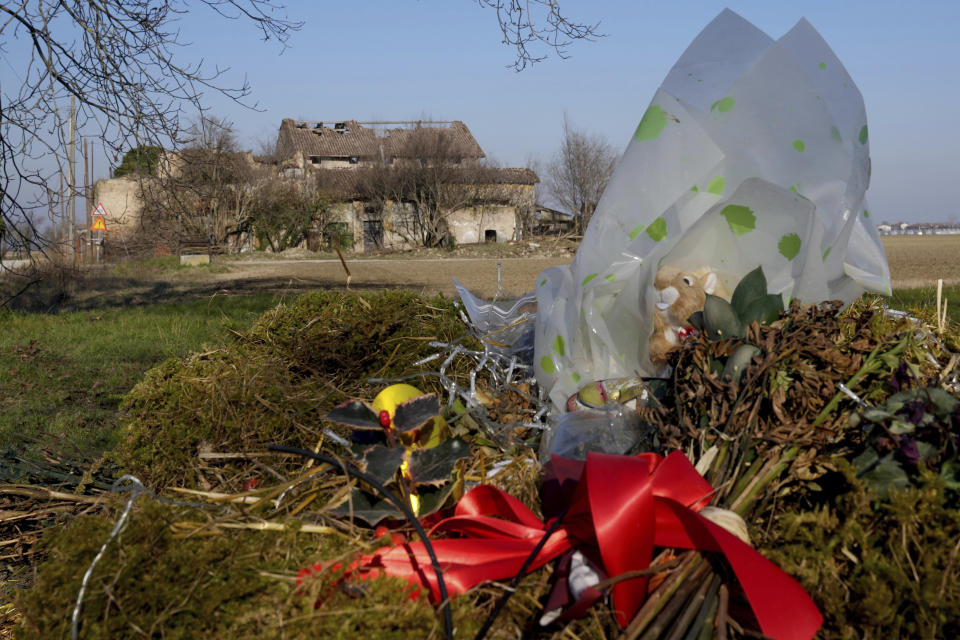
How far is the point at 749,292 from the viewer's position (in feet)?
4.30

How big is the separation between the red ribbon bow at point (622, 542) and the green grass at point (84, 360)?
52.0 inches

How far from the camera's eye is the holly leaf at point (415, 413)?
3.61 ft

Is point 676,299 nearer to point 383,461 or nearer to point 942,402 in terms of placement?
point 942,402

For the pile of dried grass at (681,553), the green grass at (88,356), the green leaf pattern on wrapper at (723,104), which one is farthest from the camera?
the green grass at (88,356)

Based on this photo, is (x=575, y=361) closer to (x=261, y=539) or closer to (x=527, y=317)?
(x=527, y=317)

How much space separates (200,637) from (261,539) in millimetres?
154

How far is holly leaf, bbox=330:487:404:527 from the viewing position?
3.37ft

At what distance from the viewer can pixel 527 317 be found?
2053mm

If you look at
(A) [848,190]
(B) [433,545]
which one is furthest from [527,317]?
(B) [433,545]

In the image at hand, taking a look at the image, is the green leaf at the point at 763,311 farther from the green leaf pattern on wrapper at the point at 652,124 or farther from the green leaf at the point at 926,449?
the green leaf pattern on wrapper at the point at 652,124

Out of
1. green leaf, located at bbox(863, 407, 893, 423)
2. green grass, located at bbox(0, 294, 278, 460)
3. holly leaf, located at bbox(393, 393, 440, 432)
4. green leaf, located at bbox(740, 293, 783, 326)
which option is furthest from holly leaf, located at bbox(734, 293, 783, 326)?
green grass, located at bbox(0, 294, 278, 460)

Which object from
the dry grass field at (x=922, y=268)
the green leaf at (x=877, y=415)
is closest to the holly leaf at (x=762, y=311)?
the green leaf at (x=877, y=415)

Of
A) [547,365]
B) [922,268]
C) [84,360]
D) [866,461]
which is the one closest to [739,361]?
[866,461]

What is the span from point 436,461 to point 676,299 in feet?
2.12
